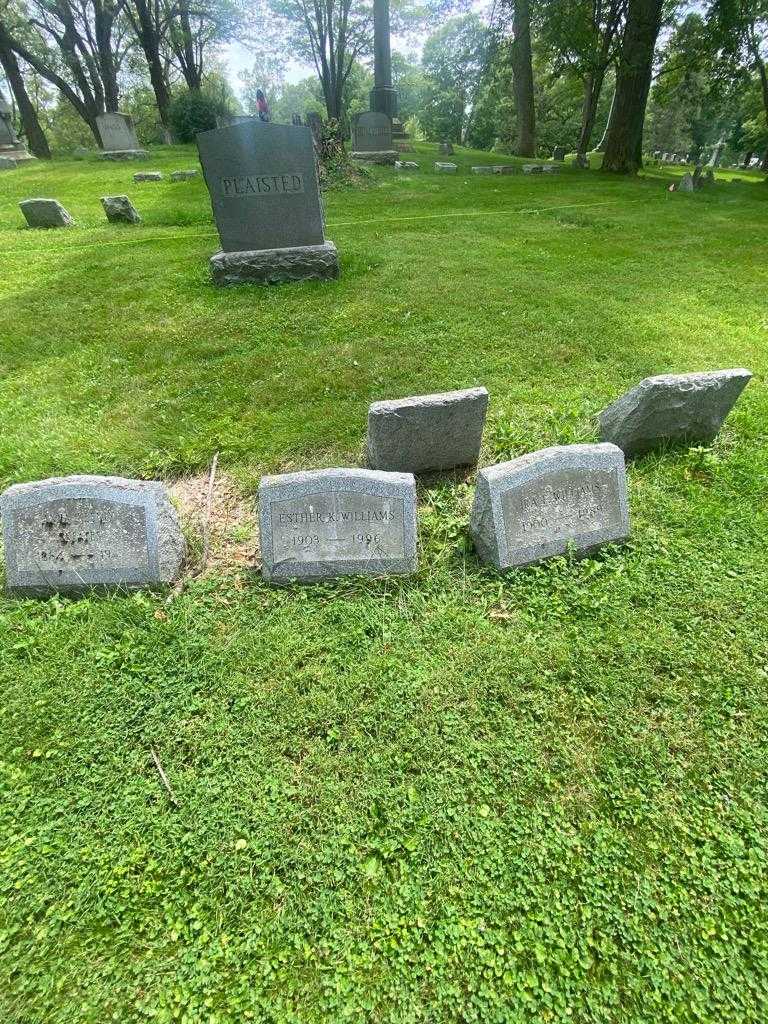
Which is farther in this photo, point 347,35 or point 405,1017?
point 347,35

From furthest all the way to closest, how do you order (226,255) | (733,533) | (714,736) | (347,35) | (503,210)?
(347,35) → (503,210) → (226,255) → (733,533) → (714,736)

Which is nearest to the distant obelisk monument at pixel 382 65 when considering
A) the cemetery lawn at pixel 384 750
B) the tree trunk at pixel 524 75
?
the tree trunk at pixel 524 75

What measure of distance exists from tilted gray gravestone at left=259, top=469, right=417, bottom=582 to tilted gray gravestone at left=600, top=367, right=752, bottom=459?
1.62 m

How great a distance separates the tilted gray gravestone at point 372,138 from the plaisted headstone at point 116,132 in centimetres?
776

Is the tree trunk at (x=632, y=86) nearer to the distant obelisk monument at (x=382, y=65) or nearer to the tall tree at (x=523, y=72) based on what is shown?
the tall tree at (x=523, y=72)

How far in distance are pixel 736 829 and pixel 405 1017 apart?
1.28 meters

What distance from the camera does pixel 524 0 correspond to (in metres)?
15.3

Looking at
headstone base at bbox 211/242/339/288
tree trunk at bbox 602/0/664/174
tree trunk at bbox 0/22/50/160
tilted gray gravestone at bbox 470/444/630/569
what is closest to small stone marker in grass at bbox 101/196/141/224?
headstone base at bbox 211/242/339/288

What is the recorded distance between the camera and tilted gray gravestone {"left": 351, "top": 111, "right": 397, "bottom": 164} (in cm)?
1608

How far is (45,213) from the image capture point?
873 centimetres

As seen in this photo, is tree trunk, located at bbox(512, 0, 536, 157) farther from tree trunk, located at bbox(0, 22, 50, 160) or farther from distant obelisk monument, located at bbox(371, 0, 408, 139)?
tree trunk, located at bbox(0, 22, 50, 160)

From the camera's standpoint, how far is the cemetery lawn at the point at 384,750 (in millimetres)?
1508

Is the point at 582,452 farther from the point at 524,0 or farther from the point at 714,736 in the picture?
the point at 524,0

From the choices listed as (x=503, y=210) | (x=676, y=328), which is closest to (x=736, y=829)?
(x=676, y=328)
